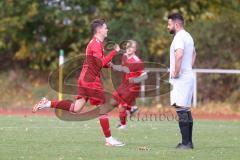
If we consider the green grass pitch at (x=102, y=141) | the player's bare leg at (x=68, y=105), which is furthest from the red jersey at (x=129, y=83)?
the player's bare leg at (x=68, y=105)

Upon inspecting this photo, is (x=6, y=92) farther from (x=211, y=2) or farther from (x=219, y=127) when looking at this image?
(x=219, y=127)

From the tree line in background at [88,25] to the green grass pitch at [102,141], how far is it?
983cm

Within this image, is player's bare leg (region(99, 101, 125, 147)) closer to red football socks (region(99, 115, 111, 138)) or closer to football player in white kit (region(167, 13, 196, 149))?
red football socks (region(99, 115, 111, 138))

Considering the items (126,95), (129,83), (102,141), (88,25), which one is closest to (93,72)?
(102,141)

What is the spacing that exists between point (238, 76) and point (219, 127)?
26.0 ft

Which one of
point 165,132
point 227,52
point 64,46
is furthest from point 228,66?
point 165,132

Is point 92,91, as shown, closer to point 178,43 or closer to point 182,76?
point 182,76

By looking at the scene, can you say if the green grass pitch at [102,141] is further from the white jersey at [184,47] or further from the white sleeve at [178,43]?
the white sleeve at [178,43]

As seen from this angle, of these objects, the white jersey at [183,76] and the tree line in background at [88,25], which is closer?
the white jersey at [183,76]

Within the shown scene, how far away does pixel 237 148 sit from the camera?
41.3ft

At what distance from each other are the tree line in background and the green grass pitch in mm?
9825

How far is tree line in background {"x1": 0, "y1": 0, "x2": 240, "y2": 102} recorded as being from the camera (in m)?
28.3

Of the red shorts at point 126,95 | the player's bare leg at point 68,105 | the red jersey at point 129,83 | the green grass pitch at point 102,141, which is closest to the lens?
the green grass pitch at point 102,141

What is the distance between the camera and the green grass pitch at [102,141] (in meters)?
11.2
